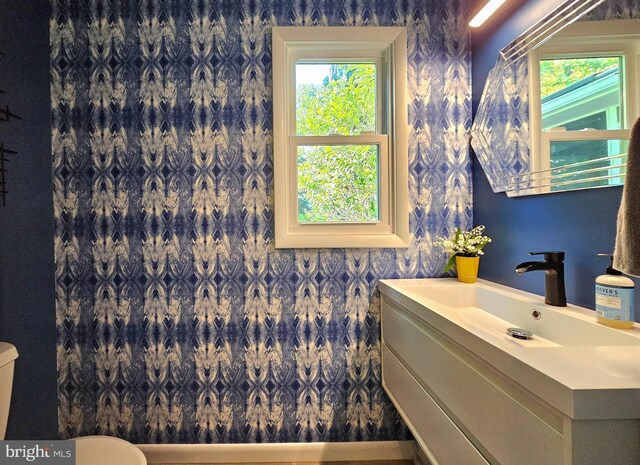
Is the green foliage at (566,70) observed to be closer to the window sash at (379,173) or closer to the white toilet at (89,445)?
→ the window sash at (379,173)

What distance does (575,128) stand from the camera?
113 centimetres

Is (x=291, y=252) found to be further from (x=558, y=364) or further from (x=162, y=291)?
(x=558, y=364)

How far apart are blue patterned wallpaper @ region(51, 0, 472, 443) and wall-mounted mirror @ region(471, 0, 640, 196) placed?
0.39 meters

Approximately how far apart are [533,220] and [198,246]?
5.01 ft

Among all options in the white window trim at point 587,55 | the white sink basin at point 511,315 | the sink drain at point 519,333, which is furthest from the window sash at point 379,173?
the sink drain at point 519,333

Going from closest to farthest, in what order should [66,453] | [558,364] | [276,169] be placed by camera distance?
[558,364] < [66,453] < [276,169]

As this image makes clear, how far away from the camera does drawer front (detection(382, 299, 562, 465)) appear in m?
0.70

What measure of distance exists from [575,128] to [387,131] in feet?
2.86

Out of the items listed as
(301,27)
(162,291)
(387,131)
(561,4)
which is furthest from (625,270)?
(162,291)

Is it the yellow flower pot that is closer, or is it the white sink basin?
the white sink basin

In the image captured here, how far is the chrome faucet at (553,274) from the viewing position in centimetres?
116

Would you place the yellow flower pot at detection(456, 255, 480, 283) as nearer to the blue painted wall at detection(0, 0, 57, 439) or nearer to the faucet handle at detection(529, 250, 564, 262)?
the faucet handle at detection(529, 250, 564, 262)

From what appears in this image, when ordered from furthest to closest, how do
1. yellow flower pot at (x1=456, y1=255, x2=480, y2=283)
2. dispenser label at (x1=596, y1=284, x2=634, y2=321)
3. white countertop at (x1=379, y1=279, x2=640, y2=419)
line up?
yellow flower pot at (x1=456, y1=255, x2=480, y2=283), dispenser label at (x1=596, y1=284, x2=634, y2=321), white countertop at (x1=379, y1=279, x2=640, y2=419)

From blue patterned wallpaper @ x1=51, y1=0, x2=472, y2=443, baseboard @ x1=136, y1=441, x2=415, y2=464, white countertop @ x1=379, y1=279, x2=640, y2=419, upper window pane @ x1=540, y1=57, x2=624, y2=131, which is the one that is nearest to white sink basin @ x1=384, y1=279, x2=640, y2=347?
white countertop @ x1=379, y1=279, x2=640, y2=419
